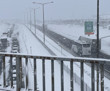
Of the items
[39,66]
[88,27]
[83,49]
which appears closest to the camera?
[39,66]

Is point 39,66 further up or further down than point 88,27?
further down

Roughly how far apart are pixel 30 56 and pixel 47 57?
1.50 ft

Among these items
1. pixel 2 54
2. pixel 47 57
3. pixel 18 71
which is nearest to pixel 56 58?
pixel 47 57

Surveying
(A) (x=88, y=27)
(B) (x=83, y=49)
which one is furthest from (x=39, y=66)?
(A) (x=88, y=27)

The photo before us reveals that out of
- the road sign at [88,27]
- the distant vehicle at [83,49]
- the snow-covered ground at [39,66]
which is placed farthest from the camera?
the road sign at [88,27]

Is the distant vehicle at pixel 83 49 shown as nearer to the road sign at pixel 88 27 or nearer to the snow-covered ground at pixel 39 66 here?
the snow-covered ground at pixel 39 66

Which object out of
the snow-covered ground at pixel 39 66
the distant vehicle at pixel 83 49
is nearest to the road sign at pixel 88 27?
the distant vehicle at pixel 83 49

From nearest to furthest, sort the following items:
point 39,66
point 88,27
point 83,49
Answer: point 39,66 < point 83,49 < point 88,27

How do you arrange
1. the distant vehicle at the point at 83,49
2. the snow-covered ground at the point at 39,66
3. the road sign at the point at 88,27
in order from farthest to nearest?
1. the road sign at the point at 88,27
2. the distant vehicle at the point at 83,49
3. the snow-covered ground at the point at 39,66

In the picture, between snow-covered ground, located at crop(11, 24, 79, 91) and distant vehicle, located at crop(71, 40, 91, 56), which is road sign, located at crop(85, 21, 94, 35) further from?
snow-covered ground, located at crop(11, 24, 79, 91)

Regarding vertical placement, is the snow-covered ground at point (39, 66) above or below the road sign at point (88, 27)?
below

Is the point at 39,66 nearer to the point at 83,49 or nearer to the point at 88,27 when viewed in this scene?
the point at 83,49

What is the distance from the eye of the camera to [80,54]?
36875 mm

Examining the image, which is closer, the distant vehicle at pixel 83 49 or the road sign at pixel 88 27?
the distant vehicle at pixel 83 49
